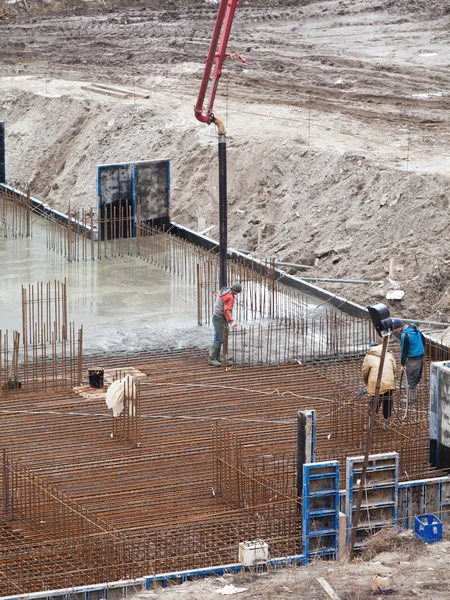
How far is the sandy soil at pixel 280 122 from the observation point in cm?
2150

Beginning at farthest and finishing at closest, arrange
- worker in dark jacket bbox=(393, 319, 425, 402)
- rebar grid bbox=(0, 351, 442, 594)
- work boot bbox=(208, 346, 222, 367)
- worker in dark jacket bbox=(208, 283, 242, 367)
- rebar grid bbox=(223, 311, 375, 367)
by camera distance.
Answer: rebar grid bbox=(223, 311, 375, 367), work boot bbox=(208, 346, 222, 367), worker in dark jacket bbox=(208, 283, 242, 367), worker in dark jacket bbox=(393, 319, 425, 402), rebar grid bbox=(0, 351, 442, 594)

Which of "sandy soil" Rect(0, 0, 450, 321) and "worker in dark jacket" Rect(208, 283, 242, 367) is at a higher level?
"sandy soil" Rect(0, 0, 450, 321)

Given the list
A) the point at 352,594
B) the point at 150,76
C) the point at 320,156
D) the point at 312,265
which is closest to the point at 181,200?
the point at 320,156

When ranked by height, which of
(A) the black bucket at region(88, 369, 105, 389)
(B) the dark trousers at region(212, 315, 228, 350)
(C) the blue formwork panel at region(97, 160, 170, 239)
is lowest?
(A) the black bucket at region(88, 369, 105, 389)

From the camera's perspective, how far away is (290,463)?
13.4 metres

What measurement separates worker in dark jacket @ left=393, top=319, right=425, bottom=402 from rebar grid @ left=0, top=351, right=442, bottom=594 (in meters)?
0.37

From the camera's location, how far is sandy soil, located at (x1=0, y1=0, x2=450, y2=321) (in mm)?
21500

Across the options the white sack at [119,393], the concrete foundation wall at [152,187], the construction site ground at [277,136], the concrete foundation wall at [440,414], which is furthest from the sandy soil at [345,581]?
the concrete foundation wall at [152,187]

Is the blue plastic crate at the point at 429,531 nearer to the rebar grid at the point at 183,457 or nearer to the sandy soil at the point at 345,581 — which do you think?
the sandy soil at the point at 345,581

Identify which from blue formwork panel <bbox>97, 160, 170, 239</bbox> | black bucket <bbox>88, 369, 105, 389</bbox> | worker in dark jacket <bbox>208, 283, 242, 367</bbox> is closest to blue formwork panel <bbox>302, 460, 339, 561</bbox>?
black bucket <bbox>88, 369, 105, 389</bbox>

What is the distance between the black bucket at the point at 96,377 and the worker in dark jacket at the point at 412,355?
143 inches

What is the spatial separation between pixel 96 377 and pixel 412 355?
3808mm

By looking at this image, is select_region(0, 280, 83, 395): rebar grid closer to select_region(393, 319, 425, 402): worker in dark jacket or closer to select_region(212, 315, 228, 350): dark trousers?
select_region(212, 315, 228, 350): dark trousers

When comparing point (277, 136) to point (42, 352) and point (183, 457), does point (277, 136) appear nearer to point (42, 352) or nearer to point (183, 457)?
point (42, 352)
